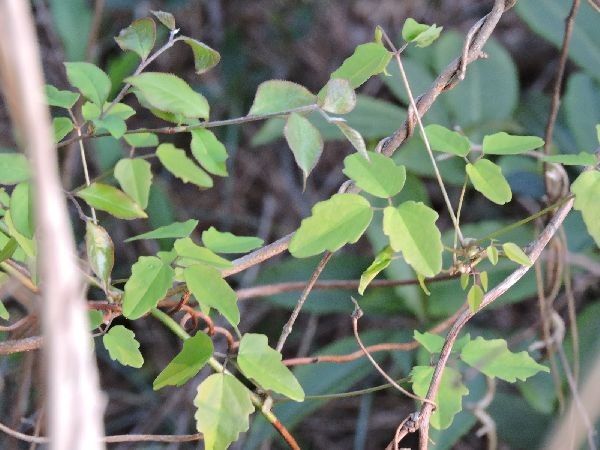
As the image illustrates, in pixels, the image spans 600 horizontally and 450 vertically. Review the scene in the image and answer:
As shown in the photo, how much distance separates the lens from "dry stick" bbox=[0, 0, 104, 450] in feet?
0.89

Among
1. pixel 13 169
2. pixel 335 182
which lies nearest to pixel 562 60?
pixel 13 169

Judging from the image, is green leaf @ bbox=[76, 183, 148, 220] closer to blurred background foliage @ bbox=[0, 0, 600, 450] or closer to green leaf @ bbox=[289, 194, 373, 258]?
green leaf @ bbox=[289, 194, 373, 258]

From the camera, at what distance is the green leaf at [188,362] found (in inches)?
24.7

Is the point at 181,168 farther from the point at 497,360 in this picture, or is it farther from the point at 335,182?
the point at 335,182

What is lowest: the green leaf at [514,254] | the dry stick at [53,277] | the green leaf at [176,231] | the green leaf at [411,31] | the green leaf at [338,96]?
the dry stick at [53,277]

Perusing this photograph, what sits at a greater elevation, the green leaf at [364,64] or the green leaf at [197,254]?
the green leaf at [364,64]

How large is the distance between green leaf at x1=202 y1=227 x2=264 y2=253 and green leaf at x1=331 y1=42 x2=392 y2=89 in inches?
6.0

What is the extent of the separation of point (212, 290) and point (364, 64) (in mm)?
213

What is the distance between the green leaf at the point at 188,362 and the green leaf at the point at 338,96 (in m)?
0.20

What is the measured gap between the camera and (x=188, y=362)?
64cm

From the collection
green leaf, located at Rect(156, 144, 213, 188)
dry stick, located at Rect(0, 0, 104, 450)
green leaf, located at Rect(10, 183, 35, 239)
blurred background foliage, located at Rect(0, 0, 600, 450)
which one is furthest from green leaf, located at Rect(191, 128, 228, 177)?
blurred background foliage, located at Rect(0, 0, 600, 450)

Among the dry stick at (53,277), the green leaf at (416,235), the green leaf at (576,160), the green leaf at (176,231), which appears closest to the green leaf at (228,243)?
the green leaf at (176,231)

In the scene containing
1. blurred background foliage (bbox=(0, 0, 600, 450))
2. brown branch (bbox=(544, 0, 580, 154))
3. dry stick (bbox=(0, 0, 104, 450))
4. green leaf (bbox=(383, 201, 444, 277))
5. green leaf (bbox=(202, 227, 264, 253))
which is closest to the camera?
dry stick (bbox=(0, 0, 104, 450))

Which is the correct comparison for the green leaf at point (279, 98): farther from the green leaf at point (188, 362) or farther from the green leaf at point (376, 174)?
the green leaf at point (188, 362)
